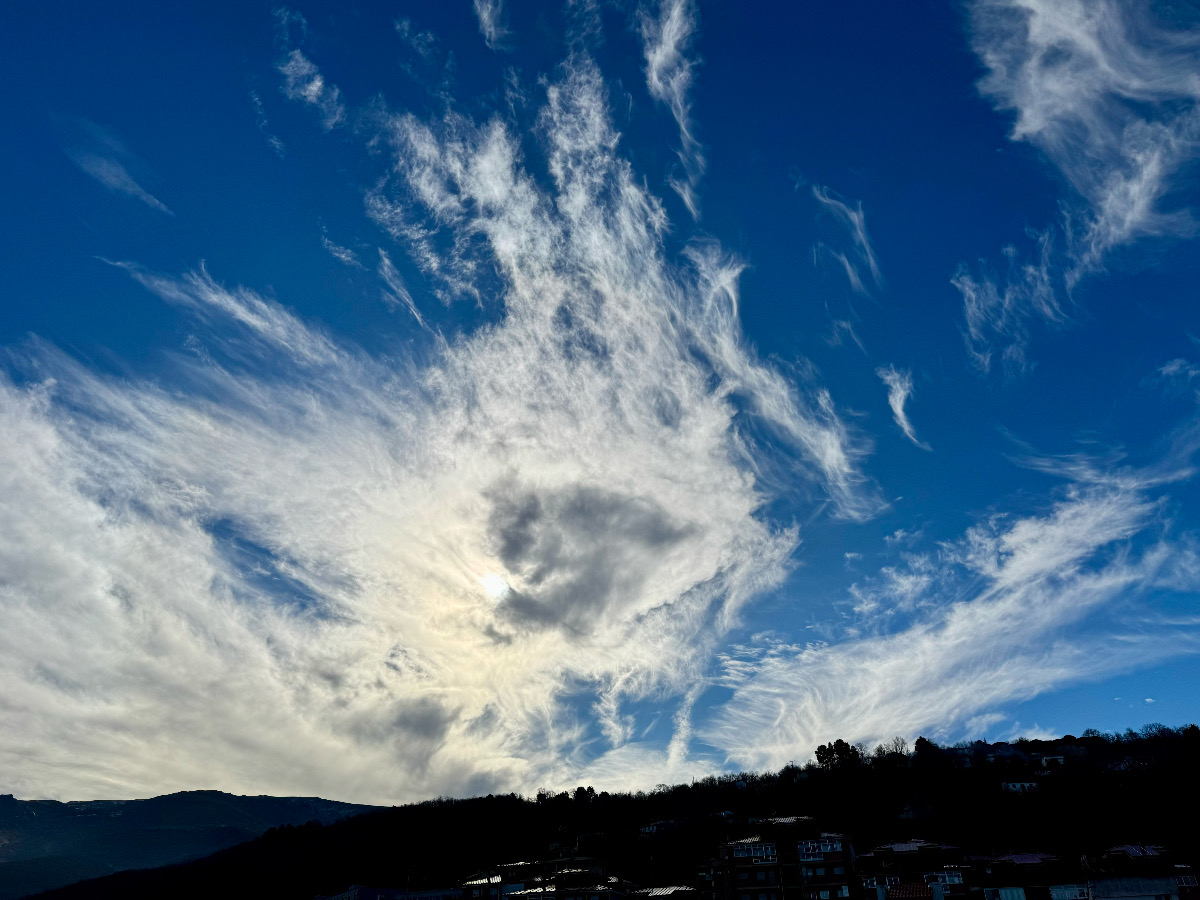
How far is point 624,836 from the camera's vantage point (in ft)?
495

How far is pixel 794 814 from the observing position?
5605 inches

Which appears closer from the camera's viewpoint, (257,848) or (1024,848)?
(1024,848)

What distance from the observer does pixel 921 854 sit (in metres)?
90.2

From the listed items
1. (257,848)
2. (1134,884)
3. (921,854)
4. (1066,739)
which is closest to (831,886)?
(921,854)

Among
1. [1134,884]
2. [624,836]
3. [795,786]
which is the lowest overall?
[1134,884]

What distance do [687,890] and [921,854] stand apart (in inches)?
1119

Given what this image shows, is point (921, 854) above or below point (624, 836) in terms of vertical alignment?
below

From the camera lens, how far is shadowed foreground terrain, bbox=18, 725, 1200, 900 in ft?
378

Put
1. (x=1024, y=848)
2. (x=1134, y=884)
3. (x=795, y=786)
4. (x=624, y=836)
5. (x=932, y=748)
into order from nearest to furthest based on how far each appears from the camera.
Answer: (x=1134, y=884)
(x=1024, y=848)
(x=624, y=836)
(x=795, y=786)
(x=932, y=748)

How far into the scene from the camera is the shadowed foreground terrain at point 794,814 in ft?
378

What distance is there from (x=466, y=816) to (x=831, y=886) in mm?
106718

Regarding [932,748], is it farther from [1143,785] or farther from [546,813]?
[546,813]

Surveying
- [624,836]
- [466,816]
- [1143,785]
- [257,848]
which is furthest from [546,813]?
[1143,785]

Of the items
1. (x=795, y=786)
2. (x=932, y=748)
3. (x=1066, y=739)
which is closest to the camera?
(x=795, y=786)
